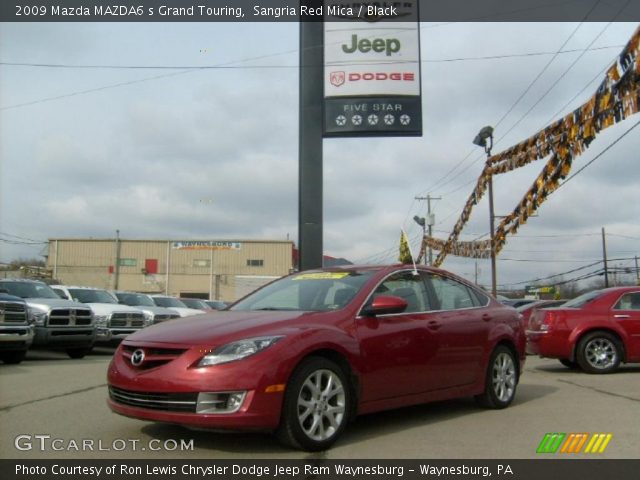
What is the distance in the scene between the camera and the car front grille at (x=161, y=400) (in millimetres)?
4574

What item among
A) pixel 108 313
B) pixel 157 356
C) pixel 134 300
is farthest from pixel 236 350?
pixel 134 300

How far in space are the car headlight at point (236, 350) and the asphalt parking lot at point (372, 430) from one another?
27.7 inches

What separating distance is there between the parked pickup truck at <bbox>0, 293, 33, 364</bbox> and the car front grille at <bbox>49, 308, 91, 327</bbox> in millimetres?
1328

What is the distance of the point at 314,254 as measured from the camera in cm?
1315

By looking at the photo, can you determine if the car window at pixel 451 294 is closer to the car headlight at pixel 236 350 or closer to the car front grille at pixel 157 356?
the car headlight at pixel 236 350

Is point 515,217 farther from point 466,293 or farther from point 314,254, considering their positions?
point 466,293

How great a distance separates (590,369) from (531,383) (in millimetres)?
1786

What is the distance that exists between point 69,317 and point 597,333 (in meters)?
10.7

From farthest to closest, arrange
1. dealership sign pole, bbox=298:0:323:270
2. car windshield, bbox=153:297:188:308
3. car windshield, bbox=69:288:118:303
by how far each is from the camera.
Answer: car windshield, bbox=153:297:188:308, car windshield, bbox=69:288:118:303, dealership sign pole, bbox=298:0:323:270

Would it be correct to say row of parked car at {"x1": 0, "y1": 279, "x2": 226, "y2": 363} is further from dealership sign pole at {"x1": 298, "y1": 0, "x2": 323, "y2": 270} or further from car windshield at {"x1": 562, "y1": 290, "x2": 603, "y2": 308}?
car windshield at {"x1": 562, "y1": 290, "x2": 603, "y2": 308}

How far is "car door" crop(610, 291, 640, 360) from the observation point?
10445 millimetres

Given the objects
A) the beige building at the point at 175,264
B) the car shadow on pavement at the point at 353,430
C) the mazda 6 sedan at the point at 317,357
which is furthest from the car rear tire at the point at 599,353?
the beige building at the point at 175,264

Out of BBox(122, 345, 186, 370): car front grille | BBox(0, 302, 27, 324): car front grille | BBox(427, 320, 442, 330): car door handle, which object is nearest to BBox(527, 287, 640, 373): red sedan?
BBox(427, 320, 442, 330): car door handle
